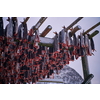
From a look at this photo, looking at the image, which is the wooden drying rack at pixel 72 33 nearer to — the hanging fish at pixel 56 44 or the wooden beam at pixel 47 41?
the wooden beam at pixel 47 41

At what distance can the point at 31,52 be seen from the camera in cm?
277

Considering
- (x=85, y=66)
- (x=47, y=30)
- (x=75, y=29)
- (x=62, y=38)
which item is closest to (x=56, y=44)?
(x=62, y=38)

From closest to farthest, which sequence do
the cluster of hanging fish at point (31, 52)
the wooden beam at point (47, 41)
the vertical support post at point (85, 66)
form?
1. the cluster of hanging fish at point (31, 52)
2. the wooden beam at point (47, 41)
3. the vertical support post at point (85, 66)

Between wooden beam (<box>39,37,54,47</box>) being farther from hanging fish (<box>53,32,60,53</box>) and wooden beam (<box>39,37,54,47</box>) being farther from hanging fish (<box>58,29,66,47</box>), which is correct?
hanging fish (<box>58,29,66,47</box>)

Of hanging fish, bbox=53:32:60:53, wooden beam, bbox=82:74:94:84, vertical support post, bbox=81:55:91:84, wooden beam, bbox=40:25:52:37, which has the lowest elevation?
wooden beam, bbox=82:74:94:84

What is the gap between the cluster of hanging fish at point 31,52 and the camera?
2422 mm

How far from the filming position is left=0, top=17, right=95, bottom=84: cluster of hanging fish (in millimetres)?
2422

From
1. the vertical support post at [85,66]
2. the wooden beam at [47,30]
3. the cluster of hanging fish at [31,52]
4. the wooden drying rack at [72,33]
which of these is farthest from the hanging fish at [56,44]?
the vertical support post at [85,66]

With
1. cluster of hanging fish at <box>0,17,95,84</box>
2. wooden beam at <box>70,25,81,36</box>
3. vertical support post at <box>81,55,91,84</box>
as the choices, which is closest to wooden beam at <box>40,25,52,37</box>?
cluster of hanging fish at <box>0,17,95,84</box>
